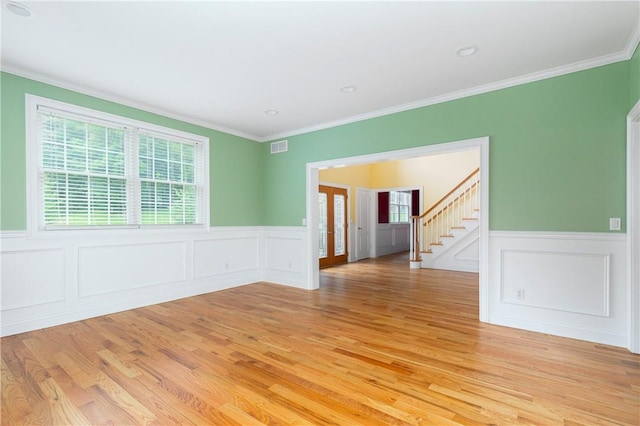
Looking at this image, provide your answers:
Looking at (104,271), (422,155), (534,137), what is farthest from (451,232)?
(104,271)

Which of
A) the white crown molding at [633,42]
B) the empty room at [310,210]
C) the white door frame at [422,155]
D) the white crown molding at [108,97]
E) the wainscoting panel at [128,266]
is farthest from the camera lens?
the wainscoting panel at [128,266]

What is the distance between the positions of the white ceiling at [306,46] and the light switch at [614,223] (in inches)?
60.6

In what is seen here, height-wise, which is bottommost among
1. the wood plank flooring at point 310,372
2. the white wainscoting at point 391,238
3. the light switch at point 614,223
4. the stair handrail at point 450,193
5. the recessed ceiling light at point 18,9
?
the wood plank flooring at point 310,372

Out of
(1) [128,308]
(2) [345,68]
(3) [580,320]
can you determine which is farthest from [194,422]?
(3) [580,320]

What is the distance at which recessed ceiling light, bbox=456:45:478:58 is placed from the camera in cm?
282

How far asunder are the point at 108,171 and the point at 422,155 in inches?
165

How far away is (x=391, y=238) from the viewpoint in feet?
33.7

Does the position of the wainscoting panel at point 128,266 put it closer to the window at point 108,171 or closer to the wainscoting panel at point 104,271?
the wainscoting panel at point 104,271

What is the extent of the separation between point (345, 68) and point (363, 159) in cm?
168

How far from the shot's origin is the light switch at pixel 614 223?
9.64 ft

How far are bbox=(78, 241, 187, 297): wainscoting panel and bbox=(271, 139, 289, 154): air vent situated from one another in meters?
2.37

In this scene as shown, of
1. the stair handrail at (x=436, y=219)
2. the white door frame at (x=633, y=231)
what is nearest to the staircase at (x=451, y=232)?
the stair handrail at (x=436, y=219)

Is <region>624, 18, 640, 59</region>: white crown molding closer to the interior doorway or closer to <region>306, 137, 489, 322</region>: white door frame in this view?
<region>306, 137, 489, 322</region>: white door frame

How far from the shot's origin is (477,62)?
3086 mm
